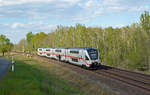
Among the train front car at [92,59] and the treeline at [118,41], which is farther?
the treeline at [118,41]

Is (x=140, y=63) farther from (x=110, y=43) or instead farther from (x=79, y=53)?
(x=110, y=43)

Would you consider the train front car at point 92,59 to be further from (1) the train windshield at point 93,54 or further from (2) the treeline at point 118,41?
(2) the treeline at point 118,41

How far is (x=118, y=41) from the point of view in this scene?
54.2 meters

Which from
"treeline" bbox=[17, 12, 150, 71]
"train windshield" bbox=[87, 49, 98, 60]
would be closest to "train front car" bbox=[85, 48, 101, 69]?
"train windshield" bbox=[87, 49, 98, 60]

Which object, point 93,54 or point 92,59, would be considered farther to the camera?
point 93,54

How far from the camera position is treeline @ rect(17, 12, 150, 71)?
→ 32.8m

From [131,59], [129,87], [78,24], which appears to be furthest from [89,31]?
[129,87]

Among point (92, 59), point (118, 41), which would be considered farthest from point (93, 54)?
point (118, 41)

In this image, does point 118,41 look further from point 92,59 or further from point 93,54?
point 92,59

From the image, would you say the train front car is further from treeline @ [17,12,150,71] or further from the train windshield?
treeline @ [17,12,150,71]

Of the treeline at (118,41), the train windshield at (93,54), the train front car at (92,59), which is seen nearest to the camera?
the train front car at (92,59)

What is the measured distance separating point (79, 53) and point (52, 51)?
22193 mm

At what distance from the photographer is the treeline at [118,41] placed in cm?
3284

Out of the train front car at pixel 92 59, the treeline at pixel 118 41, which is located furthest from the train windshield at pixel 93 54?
the treeline at pixel 118 41
